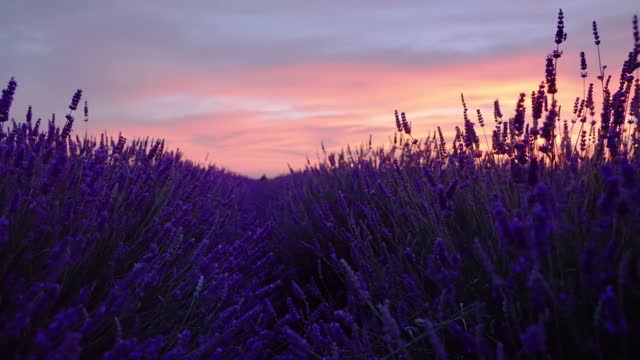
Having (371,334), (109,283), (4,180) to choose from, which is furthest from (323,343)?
(4,180)

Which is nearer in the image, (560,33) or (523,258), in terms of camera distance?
(523,258)

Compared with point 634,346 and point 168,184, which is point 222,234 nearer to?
point 168,184

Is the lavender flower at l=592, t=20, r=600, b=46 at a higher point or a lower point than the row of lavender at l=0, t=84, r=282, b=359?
higher

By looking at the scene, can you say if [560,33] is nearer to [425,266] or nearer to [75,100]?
[425,266]

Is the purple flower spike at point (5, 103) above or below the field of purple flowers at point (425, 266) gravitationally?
above

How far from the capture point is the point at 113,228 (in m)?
2.55

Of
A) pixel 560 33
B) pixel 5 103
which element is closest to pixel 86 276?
pixel 5 103

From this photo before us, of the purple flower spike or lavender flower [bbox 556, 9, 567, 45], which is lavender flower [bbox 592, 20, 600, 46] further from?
the purple flower spike

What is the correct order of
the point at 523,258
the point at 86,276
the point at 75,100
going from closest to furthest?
the point at 523,258 → the point at 86,276 → the point at 75,100

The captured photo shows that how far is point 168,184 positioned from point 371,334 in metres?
1.82

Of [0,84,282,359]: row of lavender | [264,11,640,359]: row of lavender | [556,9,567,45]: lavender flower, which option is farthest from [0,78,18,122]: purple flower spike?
[556,9,567,45]: lavender flower

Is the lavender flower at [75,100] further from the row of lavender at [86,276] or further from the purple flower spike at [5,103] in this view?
the purple flower spike at [5,103]

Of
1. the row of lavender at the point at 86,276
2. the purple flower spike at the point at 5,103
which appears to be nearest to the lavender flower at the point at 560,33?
the row of lavender at the point at 86,276

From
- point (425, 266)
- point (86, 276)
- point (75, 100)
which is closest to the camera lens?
point (86, 276)
